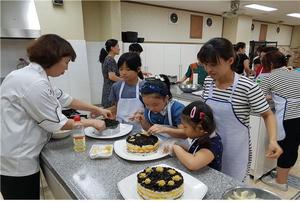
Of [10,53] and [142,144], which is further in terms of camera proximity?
[10,53]

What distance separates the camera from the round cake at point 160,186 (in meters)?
0.74

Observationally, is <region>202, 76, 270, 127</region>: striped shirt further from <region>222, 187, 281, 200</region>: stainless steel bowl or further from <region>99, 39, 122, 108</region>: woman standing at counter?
<region>99, 39, 122, 108</region>: woman standing at counter

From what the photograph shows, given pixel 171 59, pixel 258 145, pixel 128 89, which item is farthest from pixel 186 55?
pixel 128 89

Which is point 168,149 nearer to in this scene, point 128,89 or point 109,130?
point 109,130

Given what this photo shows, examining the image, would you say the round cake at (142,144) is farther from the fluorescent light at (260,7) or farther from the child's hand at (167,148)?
the fluorescent light at (260,7)

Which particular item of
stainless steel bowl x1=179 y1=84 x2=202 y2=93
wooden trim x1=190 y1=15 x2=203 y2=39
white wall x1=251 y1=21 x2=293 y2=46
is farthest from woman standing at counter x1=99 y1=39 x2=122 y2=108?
white wall x1=251 y1=21 x2=293 y2=46

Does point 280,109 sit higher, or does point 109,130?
point 109,130

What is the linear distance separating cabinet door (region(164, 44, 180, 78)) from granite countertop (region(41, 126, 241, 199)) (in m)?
3.71

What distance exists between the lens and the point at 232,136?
3.96 feet

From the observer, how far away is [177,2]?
472 cm

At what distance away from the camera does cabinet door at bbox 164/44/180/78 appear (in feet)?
15.2

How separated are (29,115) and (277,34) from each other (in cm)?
946

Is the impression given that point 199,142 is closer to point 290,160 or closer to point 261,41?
point 290,160

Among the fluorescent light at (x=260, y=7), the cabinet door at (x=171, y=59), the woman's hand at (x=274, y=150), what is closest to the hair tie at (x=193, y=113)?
the woman's hand at (x=274, y=150)
